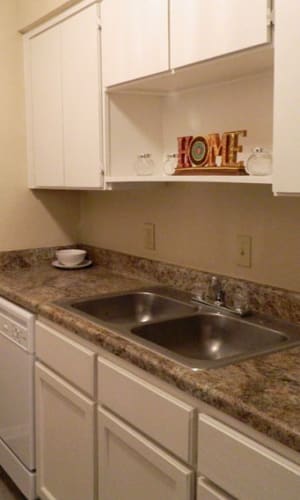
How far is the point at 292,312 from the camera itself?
1.75 m

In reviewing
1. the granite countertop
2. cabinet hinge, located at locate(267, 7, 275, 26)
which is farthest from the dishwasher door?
cabinet hinge, located at locate(267, 7, 275, 26)

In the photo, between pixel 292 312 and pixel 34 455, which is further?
pixel 34 455

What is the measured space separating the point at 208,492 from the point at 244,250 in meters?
0.95

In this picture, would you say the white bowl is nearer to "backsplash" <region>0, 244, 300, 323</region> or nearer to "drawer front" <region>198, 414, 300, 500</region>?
"backsplash" <region>0, 244, 300, 323</region>

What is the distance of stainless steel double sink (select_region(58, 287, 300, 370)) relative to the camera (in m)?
1.65

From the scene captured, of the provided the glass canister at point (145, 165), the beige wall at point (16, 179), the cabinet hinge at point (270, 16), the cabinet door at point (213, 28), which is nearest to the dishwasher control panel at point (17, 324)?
the beige wall at point (16, 179)

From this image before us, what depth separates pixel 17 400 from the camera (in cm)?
221

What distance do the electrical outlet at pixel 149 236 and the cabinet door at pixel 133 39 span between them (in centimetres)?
69

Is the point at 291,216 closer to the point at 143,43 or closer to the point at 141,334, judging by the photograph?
the point at 141,334

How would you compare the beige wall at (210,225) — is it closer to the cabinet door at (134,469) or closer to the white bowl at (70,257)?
the white bowl at (70,257)

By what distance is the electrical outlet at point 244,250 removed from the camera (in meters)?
1.94

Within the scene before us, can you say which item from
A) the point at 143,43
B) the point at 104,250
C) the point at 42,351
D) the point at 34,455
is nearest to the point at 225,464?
the point at 42,351

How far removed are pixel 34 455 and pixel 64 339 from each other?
62cm

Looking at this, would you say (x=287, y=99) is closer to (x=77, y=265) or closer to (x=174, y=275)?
(x=174, y=275)
